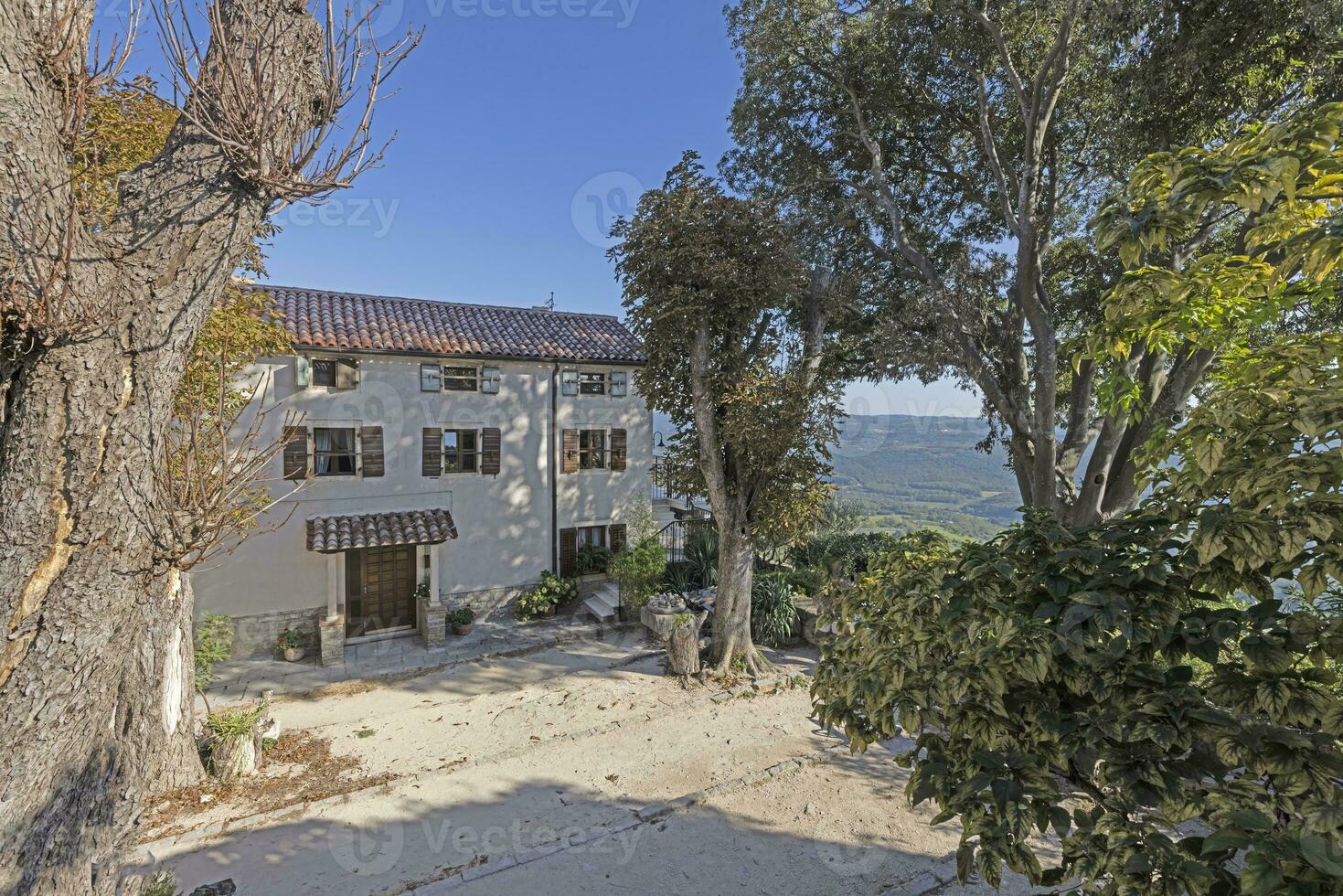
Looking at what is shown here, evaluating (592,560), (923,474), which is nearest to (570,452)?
(592,560)

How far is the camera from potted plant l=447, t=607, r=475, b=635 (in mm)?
13266

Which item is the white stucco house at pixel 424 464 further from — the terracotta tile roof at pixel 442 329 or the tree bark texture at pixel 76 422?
the tree bark texture at pixel 76 422

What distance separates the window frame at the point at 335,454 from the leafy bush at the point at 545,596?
4.92m

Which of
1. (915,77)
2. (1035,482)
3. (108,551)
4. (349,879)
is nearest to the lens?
(108,551)

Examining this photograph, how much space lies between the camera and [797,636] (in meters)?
12.7

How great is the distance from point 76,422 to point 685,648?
9.18 meters

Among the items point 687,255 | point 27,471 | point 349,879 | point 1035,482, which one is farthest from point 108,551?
point 1035,482

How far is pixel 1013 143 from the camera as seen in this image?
32.7 ft

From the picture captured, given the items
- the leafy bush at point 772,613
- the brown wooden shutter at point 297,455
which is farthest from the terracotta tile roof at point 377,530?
the leafy bush at point 772,613

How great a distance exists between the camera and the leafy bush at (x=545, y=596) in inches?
553

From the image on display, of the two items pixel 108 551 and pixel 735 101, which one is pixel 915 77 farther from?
pixel 108 551

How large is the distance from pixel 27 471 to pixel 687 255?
8.25 m

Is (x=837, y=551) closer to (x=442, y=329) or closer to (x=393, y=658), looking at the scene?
(x=393, y=658)

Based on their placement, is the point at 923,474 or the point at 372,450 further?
the point at 923,474
